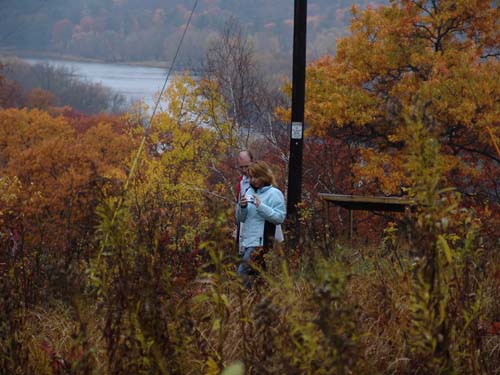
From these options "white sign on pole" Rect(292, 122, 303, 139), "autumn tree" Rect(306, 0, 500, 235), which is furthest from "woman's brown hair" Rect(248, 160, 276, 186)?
"autumn tree" Rect(306, 0, 500, 235)

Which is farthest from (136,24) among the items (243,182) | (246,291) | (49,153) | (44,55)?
(246,291)

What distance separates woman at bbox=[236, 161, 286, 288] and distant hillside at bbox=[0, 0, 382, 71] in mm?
94301

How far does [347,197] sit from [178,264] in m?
3.12

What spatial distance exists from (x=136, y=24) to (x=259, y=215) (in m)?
155

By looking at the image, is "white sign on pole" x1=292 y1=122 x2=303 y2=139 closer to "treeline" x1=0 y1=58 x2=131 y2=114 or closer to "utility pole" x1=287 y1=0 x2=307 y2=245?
"utility pole" x1=287 y1=0 x2=307 y2=245

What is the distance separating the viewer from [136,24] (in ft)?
512

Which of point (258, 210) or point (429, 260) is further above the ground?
A: point (429, 260)

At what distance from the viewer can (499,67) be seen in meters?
25.3

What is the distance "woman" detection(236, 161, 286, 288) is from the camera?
7094mm

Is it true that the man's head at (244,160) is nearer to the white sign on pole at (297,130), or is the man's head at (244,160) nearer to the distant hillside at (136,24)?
the white sign on pole at (297,130)

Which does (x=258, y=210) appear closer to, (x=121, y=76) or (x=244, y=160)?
(x=244, y=160)

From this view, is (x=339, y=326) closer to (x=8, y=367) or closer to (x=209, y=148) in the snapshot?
(x=8, y=367)

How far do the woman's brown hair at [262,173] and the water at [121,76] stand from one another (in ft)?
438

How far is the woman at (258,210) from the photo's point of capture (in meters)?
7.09
